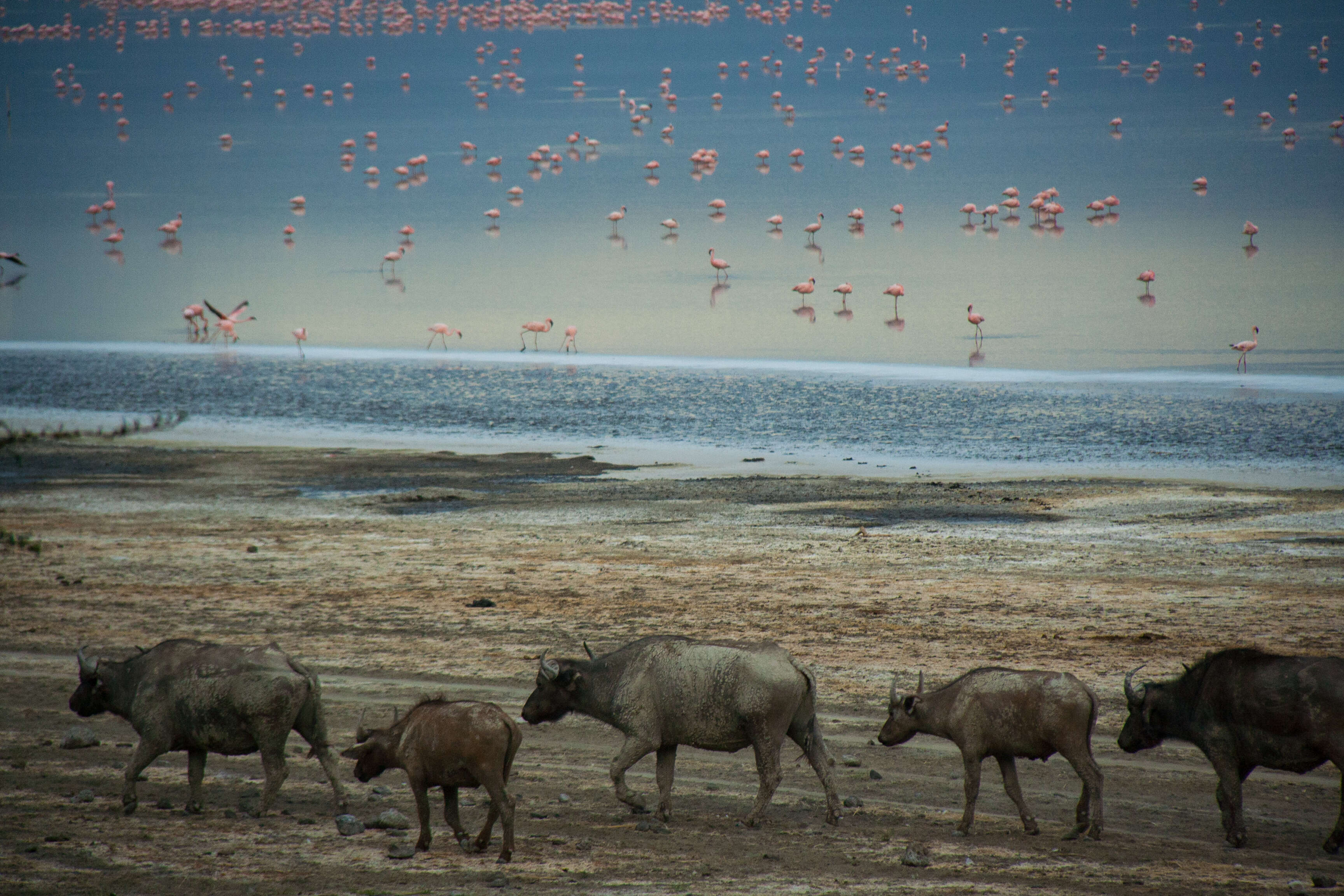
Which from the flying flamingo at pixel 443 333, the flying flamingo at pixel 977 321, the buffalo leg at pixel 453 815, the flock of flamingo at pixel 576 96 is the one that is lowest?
the buffalo leg at pixel 453 815

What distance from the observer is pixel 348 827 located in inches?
318

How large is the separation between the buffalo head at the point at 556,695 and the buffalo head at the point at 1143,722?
314 cm

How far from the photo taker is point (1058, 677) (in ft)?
26.6

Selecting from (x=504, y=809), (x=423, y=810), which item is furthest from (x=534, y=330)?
(x=504, y=809)

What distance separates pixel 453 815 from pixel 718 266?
2779 centimetres

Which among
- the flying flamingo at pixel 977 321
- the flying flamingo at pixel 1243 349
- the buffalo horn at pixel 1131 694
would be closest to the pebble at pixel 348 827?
the buffalo horn at pixel 1131 694

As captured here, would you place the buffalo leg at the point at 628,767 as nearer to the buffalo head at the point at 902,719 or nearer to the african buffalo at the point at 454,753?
the african buffalo at the point at 454,753

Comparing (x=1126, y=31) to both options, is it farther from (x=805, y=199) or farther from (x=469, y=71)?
(x=805, y=199)

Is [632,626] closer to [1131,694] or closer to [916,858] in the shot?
[1131,694]

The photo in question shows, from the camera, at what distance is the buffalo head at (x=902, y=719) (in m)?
8.54

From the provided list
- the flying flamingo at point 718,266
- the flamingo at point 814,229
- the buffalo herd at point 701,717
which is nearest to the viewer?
the buffalo herd at point 701,717

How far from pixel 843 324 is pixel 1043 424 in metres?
9.53

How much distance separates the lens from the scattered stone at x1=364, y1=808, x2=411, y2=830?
27.0 ft

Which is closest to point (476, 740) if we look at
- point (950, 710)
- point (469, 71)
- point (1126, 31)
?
point (950, 710)
